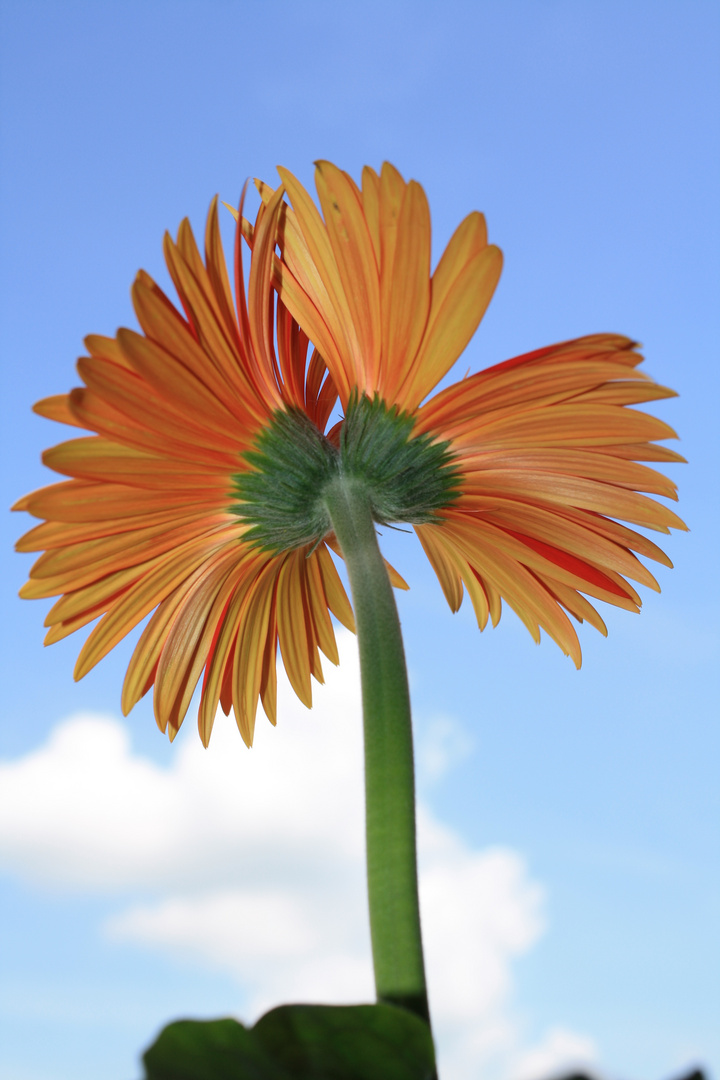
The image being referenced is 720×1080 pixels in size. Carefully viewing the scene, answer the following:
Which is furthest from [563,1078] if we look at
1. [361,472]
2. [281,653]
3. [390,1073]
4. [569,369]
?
[281,653]

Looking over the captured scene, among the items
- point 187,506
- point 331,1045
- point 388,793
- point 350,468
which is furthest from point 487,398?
point 331,1045

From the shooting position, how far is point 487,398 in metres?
1.66

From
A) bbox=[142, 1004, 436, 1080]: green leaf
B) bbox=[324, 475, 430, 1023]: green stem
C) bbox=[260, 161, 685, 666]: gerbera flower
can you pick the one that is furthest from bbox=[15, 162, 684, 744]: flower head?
bbox=[142, 1004, 436, 1080]: green leaf

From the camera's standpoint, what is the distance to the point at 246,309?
1711 millimetres

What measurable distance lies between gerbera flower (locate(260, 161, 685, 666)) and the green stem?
1.25 feet

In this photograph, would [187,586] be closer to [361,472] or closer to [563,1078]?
[361,472]

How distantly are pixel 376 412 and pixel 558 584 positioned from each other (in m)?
0.54

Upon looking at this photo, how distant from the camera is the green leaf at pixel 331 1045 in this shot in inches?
33.0

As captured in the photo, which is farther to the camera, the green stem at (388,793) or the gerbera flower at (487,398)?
the gerbera flower at (487,398)

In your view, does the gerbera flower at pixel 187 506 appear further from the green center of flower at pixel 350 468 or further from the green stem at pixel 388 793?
the green stem at pixel 388 793

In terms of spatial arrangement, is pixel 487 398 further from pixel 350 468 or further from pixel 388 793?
pixel 388 793

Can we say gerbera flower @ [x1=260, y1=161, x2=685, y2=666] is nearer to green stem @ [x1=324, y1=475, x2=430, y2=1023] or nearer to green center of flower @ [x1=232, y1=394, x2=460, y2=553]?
green center of flower @ [x1=232, y1=394, x2=460, y2=553]

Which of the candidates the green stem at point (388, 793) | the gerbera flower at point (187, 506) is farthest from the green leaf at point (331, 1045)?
the gerbera flower at point (187, 506)

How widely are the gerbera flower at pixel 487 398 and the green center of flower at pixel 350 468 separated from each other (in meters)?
0.02
